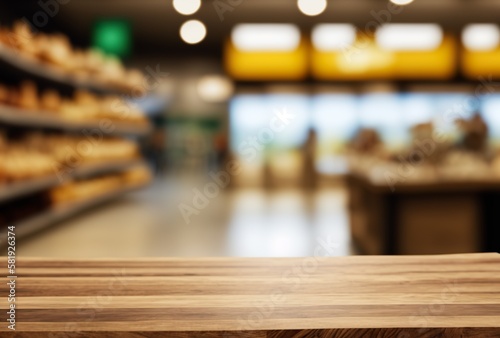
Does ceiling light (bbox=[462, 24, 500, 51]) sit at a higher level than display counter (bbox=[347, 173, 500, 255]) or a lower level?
higher

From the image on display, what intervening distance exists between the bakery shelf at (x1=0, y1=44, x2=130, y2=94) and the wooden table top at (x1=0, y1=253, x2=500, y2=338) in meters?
4.10

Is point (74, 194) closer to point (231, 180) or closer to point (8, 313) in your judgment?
point (231, 180)

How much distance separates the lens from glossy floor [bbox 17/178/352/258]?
196 inches

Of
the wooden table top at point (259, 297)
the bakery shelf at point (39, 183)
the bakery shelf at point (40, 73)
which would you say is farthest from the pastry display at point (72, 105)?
the wooden table top at point (259, 297)

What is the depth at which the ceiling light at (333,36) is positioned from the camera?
1084cm

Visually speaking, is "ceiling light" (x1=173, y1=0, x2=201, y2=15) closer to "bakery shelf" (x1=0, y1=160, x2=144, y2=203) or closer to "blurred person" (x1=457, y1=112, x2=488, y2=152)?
"bakery shelf" (x1=0, y1=160, x2=144, y2=203)

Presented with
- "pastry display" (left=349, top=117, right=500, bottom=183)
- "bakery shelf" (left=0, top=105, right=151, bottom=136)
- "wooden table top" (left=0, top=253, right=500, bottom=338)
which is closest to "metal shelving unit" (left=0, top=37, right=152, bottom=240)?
"bakery shelf" (left=0, top=105, right=151, bottom=136)

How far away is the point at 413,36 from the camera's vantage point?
35.9 ft

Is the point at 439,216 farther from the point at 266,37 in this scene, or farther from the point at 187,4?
the point at 266,37

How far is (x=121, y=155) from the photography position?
935cm

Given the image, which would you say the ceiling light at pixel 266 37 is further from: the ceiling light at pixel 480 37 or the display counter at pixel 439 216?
the display counter at pixel 439 216

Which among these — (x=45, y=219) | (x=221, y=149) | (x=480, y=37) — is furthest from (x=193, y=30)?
(x=221, y=149)

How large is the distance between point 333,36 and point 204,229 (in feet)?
20.1

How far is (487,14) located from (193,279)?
11662 millimetres
